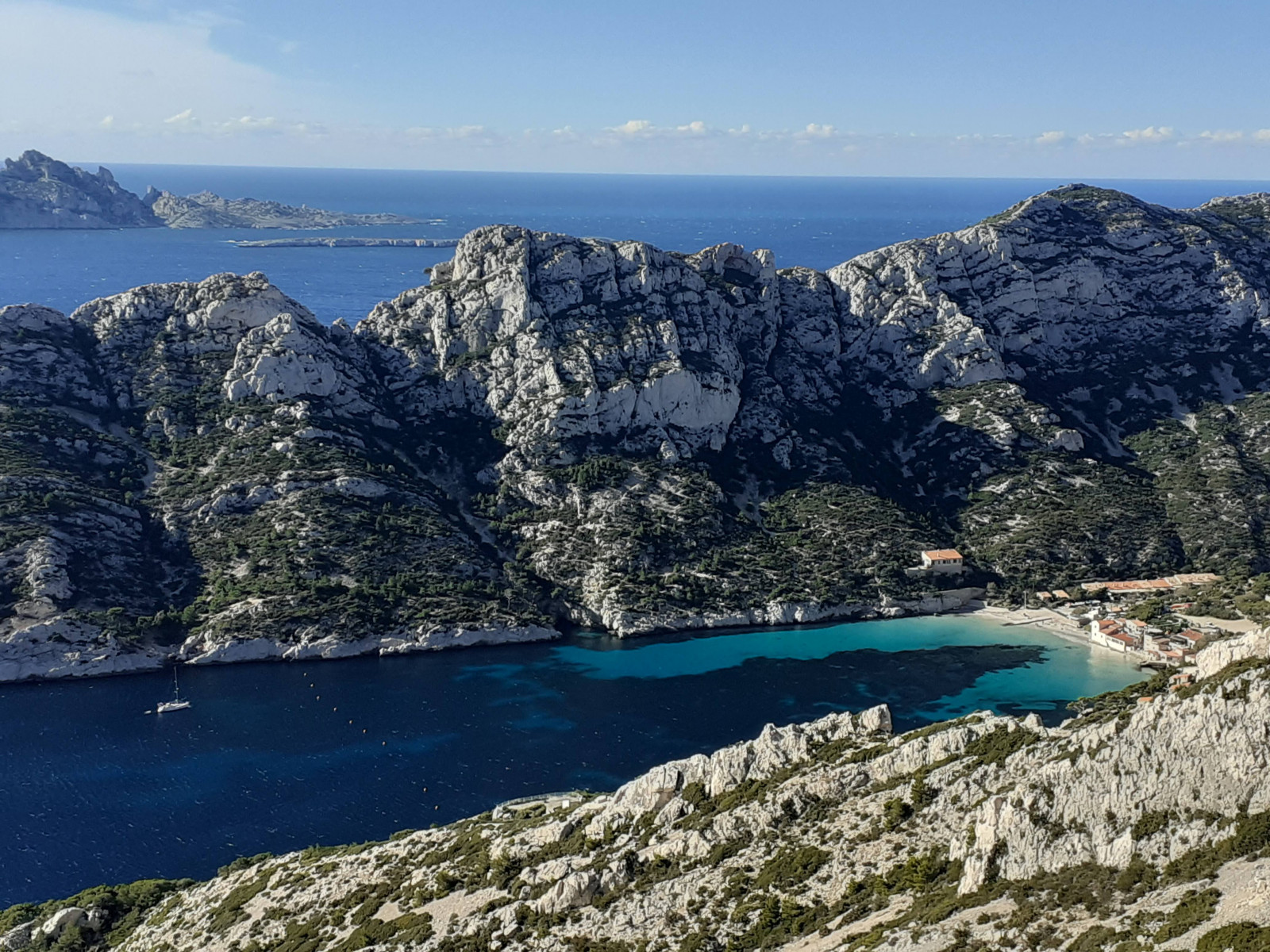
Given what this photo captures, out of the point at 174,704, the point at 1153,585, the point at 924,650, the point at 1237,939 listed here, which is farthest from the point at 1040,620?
the point at 1237,939

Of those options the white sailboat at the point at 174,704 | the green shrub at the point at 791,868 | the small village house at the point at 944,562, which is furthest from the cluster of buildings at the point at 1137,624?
the white sailboat at the point at 174,704

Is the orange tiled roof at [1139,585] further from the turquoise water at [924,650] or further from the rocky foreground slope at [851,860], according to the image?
the rocky foreground slope at [851,860]

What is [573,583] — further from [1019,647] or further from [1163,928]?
[1163,928]

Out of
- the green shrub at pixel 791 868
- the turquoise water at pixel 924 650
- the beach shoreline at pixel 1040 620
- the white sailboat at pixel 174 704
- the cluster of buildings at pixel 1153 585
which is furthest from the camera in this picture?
the cluster of buildings at pixel 1153 585

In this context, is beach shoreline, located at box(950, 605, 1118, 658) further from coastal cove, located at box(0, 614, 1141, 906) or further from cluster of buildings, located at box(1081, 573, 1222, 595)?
cluster of buildings, located at box(1081, 573, 1222, 595)

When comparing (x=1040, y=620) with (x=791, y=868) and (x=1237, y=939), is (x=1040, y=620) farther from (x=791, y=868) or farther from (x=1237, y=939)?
(x=1237, y=939)

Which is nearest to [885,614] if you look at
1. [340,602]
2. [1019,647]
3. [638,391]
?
[1019,647]
